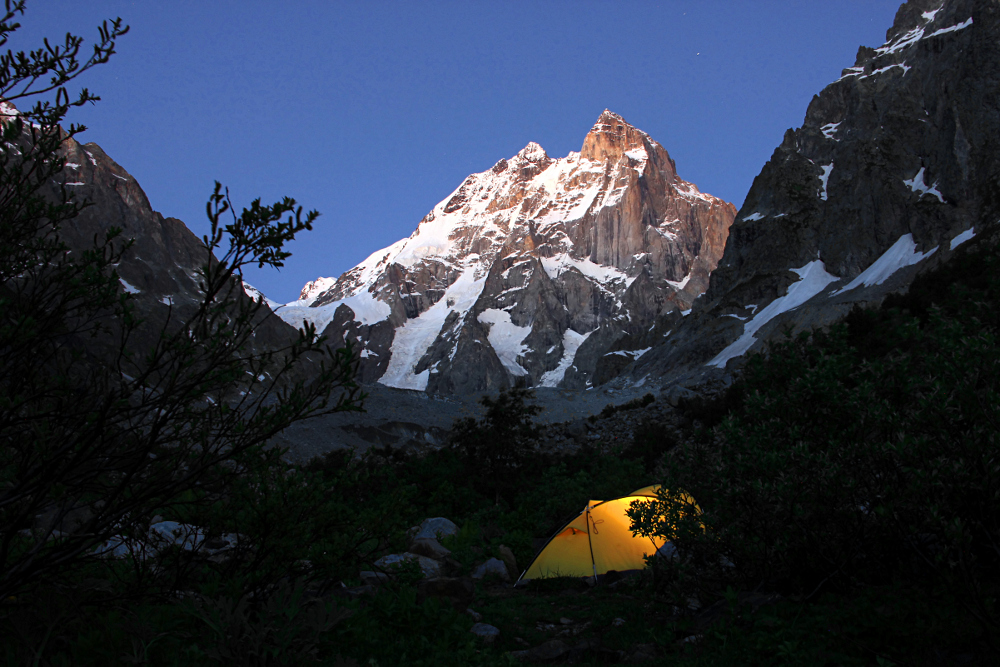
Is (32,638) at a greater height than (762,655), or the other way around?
(32,638)

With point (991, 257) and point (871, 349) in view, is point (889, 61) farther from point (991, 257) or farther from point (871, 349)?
point (991, 257)

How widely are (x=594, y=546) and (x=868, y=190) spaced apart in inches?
3077

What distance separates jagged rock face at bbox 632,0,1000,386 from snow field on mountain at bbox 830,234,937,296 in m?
0.22

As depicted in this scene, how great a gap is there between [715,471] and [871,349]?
16145 millimetres

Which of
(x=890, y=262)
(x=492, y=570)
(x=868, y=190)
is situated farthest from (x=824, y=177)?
(x=492, y=570)

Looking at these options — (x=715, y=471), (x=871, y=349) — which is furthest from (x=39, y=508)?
(x=871, y=349)

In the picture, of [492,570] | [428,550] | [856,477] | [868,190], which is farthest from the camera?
[868,190]

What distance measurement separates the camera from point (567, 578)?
11508mm

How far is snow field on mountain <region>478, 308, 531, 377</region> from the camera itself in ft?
610

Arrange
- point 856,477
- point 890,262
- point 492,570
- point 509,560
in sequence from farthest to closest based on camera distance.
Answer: point 890,262, point 509,560, point 492,570, point 856,477

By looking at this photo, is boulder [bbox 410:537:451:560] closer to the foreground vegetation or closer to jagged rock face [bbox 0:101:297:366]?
the foreground vegetation

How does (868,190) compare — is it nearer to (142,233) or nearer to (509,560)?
(509,560)

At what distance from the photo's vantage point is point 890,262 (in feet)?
204

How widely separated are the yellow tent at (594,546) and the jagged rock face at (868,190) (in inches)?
1621
